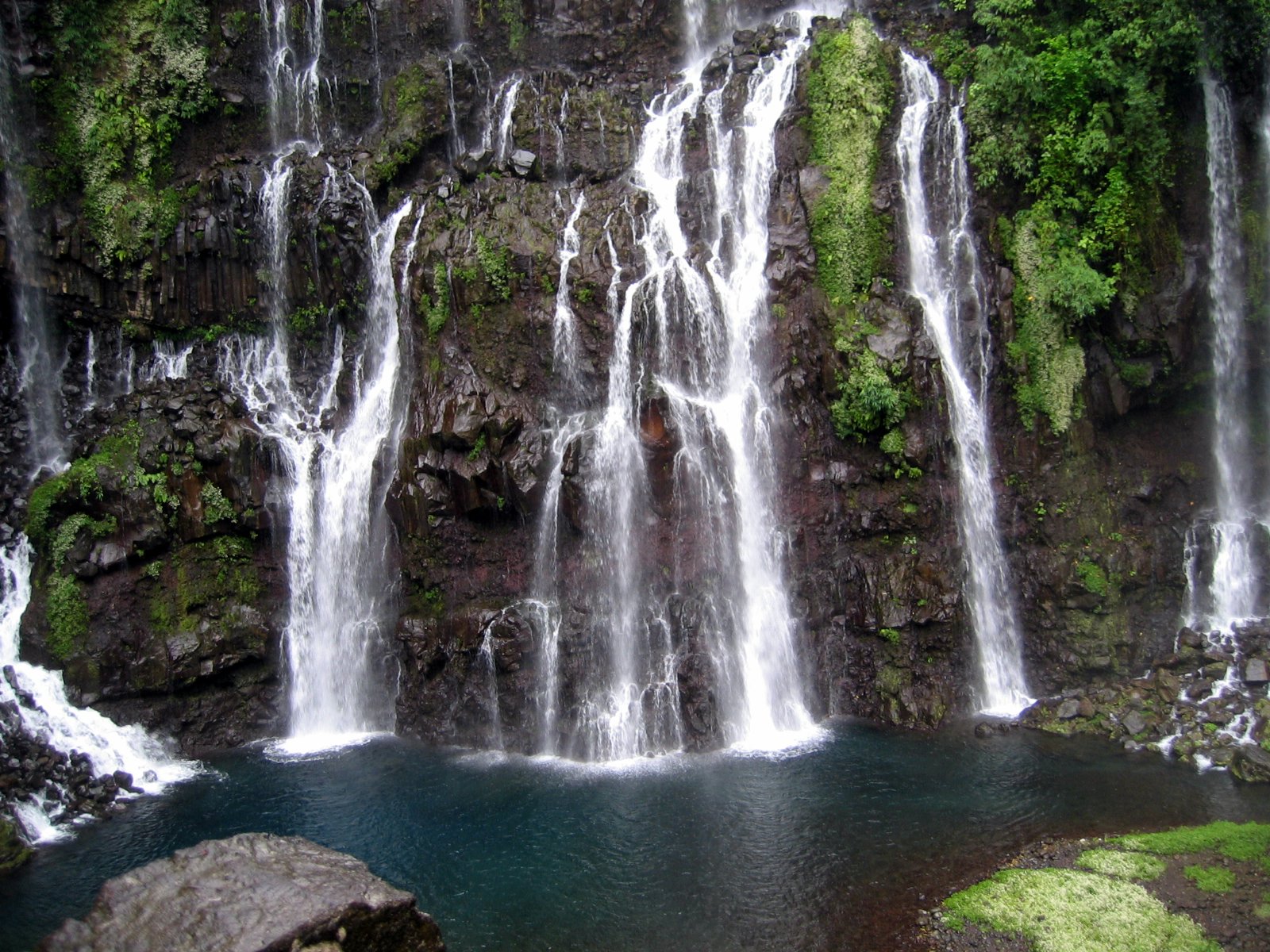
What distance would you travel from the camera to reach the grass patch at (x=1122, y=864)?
12.2 metres

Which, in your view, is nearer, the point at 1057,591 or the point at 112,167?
the point at 1057,591

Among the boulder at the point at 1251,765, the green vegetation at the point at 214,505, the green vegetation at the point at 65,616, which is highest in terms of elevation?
the green vegetation at the point at 214,505

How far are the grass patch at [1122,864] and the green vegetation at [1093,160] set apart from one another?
980cm

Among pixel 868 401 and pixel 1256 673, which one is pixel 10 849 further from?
pixel 1256 673

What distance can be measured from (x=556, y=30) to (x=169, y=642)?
20010 millimetres

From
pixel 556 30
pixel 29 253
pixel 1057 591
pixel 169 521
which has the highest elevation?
pixel 556 30

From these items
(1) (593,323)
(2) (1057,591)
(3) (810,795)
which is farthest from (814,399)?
(3) (810,795)

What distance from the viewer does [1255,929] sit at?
10828 mm

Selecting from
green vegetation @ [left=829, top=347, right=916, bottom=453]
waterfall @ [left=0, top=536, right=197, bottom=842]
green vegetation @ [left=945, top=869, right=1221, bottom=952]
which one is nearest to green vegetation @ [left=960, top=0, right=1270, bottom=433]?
green vegetation @ [left=829, top=347, right=916, bottom=453]

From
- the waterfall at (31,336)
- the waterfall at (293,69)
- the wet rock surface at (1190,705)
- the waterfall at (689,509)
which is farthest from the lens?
the waterfall at (293,69)

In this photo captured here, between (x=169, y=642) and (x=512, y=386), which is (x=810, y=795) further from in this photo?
(x=169, y=642)

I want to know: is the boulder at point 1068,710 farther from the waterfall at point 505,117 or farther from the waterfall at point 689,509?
the waterfall at point 505,117

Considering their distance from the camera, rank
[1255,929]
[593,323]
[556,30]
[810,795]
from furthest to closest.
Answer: [556,30], [593,323], [810,795], [1255,929]

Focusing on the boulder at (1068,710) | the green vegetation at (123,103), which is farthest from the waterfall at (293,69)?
the boulder at (1068,710)
